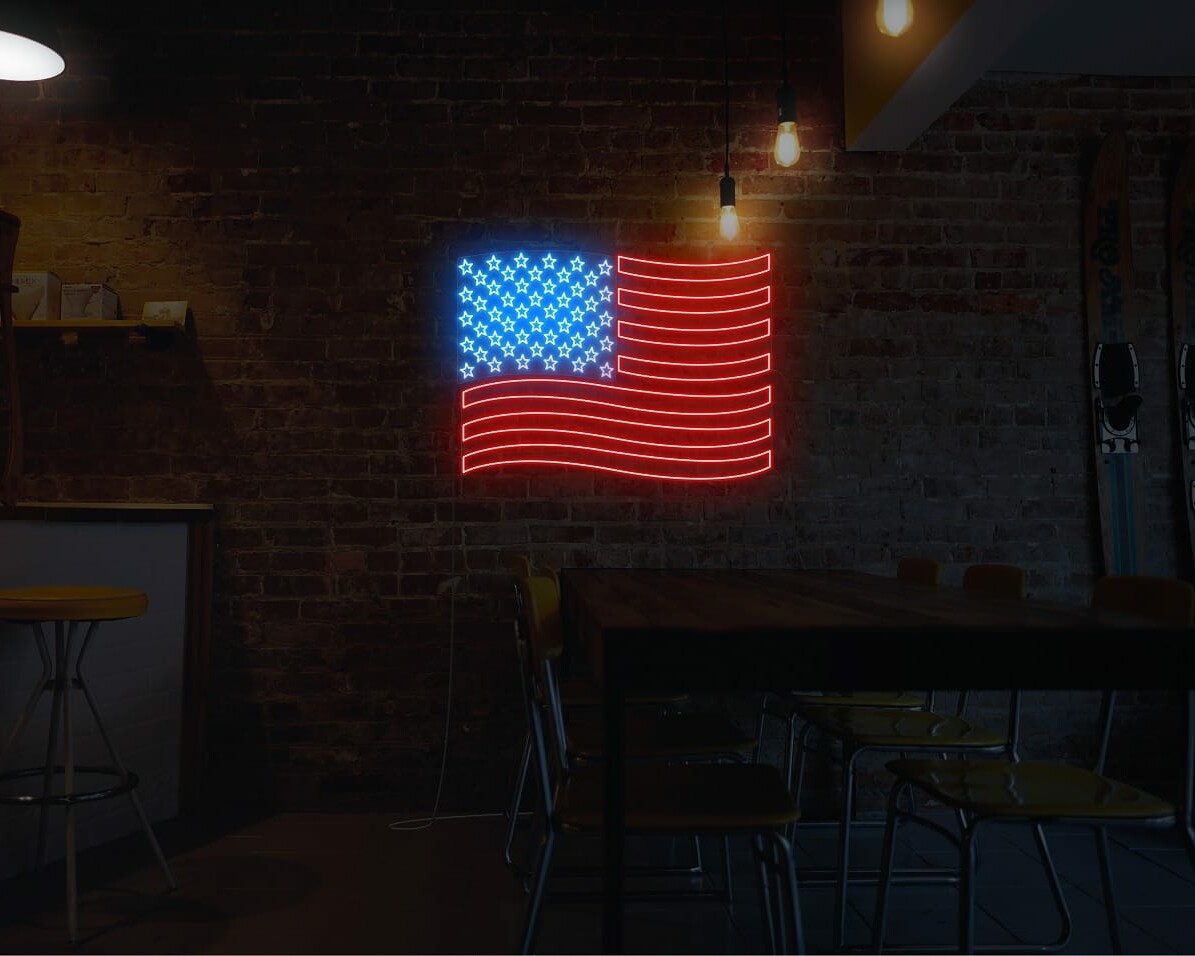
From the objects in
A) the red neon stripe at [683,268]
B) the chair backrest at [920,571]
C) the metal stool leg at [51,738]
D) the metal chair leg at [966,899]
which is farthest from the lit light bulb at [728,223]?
the metal stool leg at [51,738]

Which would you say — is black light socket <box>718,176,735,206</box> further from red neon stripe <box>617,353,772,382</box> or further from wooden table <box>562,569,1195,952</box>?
wooden table <box>562,569,1195,952</box>

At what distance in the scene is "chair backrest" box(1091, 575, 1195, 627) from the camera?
1889mm

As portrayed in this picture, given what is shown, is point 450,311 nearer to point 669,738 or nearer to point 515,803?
point 515,803

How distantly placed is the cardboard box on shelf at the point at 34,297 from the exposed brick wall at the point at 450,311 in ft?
0.44

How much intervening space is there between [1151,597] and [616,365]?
6.77ft

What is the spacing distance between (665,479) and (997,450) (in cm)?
128

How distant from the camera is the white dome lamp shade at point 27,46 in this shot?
2848mm

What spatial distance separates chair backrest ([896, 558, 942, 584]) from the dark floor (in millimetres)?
860

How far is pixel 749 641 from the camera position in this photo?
158cm

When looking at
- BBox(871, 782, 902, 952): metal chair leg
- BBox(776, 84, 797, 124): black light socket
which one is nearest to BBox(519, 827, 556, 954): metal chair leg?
BBox(871, 782, 902, 952): metal chair leg

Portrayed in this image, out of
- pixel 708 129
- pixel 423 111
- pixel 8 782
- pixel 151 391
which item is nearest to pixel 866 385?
pixel 708 129

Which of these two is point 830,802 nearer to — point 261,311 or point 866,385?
point 866,385

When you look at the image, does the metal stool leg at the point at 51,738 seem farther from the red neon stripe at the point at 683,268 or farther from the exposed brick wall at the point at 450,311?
the red neon stripe at the point at 683,268

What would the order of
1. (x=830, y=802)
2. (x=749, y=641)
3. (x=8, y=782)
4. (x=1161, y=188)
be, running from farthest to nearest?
(x=1161, y=188) → (x=830, y=802) → (x=8, y=782) → (x=749, y=641)
